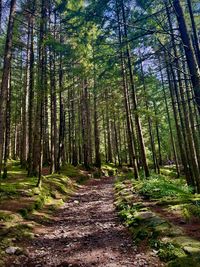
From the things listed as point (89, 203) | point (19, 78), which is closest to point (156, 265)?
point (89, 203)

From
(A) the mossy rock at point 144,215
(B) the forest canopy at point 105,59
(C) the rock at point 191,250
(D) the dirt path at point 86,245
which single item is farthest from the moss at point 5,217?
(C) the rock at point 191,250

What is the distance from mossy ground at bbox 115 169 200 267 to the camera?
5.05m

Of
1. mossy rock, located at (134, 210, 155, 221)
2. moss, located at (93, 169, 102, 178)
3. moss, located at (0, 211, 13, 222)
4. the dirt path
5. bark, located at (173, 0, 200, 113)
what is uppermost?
bark, located at (173, 0, 200, 113)

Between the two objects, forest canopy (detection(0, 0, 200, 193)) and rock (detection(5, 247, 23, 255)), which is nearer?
rock (detection(5, 247, 23, 255))

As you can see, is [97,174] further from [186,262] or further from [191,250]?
[186,262]

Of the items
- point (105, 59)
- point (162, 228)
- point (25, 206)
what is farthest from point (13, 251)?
point (105, 59)

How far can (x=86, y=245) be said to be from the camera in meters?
6.36

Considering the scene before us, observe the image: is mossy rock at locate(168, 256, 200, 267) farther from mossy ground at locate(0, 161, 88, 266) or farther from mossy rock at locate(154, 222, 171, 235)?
mossy ground at locate(0, 161, 88, 266)

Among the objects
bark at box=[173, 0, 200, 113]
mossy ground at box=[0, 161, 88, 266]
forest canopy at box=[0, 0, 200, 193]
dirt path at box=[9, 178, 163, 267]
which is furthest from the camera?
forest canopy at box=[0, 0, 200, 193]

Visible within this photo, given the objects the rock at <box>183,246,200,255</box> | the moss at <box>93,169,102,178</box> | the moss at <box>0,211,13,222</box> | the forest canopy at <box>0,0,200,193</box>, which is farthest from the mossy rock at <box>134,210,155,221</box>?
the moss at <box>93,169,102,178</box>

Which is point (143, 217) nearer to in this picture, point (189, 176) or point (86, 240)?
point (86, 240)

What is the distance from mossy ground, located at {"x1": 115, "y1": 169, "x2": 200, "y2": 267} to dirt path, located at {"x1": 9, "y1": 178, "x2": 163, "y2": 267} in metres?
0.29

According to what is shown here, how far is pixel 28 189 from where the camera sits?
11156 mm

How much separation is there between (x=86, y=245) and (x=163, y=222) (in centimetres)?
203
